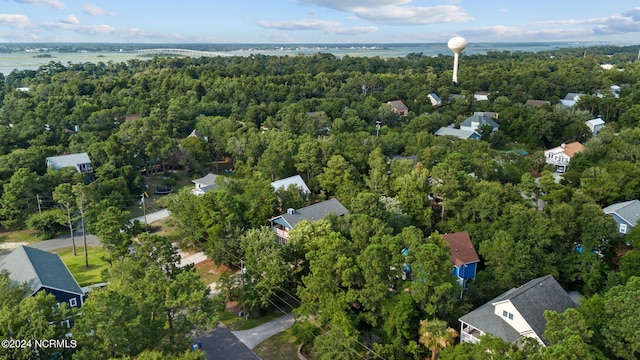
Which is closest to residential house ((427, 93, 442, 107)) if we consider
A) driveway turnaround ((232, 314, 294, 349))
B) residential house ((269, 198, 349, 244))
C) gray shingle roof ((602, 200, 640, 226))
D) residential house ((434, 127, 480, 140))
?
residential house ((434, 127, 480, 140))

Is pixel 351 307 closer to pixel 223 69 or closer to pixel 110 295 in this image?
pixel 110 295

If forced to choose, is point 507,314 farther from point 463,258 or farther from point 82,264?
point 82,264

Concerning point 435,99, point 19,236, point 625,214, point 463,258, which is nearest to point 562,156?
point 625,214

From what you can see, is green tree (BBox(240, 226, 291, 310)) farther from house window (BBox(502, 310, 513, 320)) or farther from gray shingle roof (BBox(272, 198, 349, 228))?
house window (BBox(502, 310, 513, 320))

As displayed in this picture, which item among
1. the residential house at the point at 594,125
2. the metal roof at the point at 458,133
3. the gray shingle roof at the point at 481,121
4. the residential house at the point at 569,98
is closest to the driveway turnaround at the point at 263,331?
the metal roof at the point at 458,133

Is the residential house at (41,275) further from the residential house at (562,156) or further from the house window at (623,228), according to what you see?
the residential house at (562,156)

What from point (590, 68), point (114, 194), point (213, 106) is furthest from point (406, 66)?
point (114, 194)
